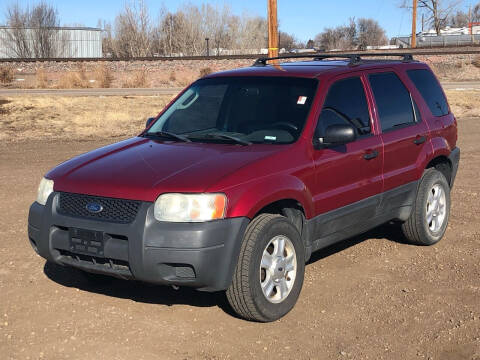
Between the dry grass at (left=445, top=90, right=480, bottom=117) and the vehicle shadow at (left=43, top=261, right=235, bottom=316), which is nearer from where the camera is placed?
the vehicle shadow at (left=43, top=261, right=235, bottom=316)

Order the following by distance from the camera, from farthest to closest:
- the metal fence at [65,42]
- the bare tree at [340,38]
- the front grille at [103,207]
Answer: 1. the bare tree at [340,38]
2. the metal fence at [65,42]
3. the front grille at [103,207]

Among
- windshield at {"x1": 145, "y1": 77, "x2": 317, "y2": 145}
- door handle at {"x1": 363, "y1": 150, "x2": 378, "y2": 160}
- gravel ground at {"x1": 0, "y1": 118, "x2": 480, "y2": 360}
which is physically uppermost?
windshield at {"x1": 145, "y1": 77, "x2": 317, "y2": 145}

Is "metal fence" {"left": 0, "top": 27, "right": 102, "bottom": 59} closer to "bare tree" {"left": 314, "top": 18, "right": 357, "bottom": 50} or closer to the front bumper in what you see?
"bare tree" {"left": 314, "top": 18, "right": 357, "bottom": 50}

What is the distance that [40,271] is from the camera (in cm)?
634

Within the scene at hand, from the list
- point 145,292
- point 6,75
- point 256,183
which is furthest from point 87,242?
point 6,75

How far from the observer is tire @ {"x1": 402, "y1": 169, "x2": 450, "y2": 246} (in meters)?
6.82

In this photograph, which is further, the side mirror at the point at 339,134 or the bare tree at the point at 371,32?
the bare tree at the point at 371,32

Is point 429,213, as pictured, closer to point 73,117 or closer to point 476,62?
point 73,117

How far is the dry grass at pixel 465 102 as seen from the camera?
23.1 m

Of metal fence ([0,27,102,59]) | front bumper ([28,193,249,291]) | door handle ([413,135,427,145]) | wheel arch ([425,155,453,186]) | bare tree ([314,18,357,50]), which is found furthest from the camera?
bare tree ([314,18,357,50])

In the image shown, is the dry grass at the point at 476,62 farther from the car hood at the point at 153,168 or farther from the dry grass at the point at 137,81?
the car hood at the point at 153,168

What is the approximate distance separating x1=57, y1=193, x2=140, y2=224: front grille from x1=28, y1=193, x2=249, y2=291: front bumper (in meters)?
0.05

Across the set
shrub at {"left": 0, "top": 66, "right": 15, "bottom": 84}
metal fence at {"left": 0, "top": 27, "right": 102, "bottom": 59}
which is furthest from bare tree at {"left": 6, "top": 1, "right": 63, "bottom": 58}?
shrub at {"left": 0, "top": 66, "right": 15, "bottom": 84}

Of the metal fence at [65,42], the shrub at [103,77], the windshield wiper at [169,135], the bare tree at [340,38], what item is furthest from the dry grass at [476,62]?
the bare tree at [340,38]
